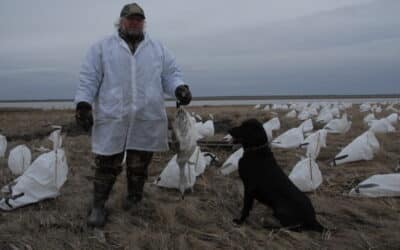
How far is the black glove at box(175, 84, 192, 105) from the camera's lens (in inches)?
152

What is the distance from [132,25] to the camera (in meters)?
3.78

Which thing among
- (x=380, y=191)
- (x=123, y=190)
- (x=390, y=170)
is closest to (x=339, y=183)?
(x=380, y=191)

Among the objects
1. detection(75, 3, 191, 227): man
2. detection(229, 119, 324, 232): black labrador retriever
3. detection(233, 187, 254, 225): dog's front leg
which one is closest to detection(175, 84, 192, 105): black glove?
detection(75, 3, 191, 227): man

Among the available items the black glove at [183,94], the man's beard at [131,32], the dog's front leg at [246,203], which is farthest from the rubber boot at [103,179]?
the dog's front leg at [246,203]

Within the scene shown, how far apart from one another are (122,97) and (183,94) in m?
0.54

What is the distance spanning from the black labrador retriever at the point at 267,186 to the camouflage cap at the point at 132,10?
54.3 inches

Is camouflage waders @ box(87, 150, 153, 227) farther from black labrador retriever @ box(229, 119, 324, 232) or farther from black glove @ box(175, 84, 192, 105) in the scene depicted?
black labrador retriever @ box(229, 119, 324, 232)

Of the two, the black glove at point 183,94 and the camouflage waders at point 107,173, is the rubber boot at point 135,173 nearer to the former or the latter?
the camouflage waders at point 107,173

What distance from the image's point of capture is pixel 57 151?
184 inches

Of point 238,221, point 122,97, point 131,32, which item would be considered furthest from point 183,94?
point 238,221

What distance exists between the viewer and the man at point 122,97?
373 centimetres

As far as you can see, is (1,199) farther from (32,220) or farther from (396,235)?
(396,235)

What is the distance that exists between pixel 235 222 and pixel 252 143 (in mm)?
Answer: 753

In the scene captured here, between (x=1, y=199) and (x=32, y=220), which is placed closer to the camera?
(x=32, y=220)
